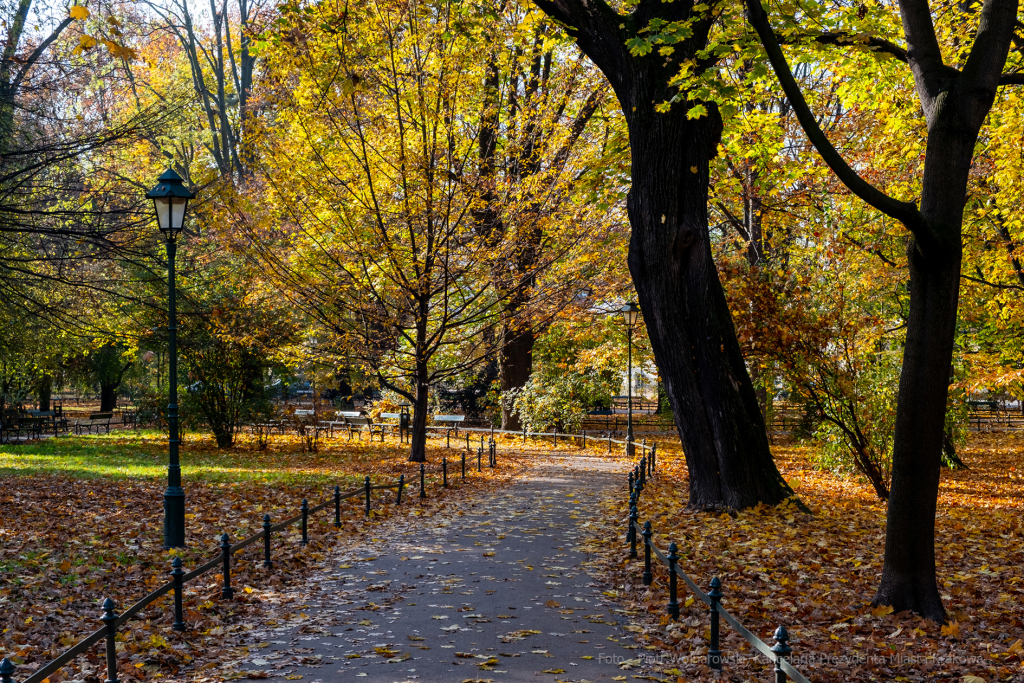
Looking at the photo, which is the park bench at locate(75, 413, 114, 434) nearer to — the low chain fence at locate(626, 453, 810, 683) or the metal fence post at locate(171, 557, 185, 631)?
the metal fence post at locate(171, 557, 185, 631)

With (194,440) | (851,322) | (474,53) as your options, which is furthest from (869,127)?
(194,440)

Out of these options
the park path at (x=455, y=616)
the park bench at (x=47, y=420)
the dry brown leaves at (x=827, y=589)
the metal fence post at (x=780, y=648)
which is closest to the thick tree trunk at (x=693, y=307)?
the dry brown leaves at (x=827, y=589)

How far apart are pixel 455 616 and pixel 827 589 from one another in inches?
143

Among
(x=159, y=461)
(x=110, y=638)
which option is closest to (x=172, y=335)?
(x=110, y=638)

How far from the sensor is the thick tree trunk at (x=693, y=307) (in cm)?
1119

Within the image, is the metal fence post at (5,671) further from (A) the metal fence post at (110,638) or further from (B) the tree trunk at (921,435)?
(B) the tree trunk at (921,435)

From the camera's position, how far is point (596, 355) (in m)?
28.3

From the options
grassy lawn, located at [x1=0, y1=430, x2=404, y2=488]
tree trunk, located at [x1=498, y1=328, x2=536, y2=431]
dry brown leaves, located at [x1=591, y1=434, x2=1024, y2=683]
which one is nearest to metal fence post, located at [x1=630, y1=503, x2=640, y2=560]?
dry brown leaves, located at [x1=591, y1=434, x2=1024, y2=683]

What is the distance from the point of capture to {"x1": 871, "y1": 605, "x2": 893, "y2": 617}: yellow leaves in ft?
21.1

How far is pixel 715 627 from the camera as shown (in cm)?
557

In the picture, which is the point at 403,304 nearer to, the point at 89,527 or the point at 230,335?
the point at 230,335

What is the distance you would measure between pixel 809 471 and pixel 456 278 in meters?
10.0

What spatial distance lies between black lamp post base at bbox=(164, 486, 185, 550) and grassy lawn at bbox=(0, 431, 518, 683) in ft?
0.57

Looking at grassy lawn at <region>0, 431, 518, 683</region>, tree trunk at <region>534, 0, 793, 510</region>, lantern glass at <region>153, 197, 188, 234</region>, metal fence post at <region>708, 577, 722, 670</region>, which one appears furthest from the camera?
tree trunk at <region>534, 0, 793, 510</region>
